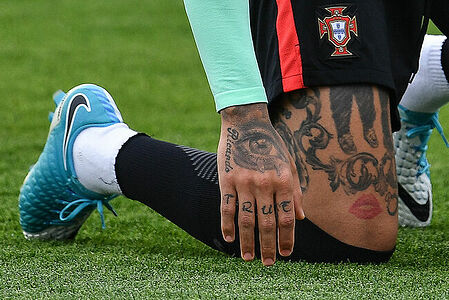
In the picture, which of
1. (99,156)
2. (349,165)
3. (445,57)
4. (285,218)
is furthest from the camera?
(445,57)

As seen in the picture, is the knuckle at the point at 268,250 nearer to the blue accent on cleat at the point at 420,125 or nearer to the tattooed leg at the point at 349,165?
the tattooed leg at the point at 349,165

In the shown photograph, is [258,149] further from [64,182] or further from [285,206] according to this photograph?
[64,182]

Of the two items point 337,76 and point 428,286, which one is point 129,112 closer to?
point 337,76

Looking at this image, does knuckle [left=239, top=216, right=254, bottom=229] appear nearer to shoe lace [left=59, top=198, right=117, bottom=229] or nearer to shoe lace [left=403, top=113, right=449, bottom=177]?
shoe lace [left=59, top=198, right=117, bottom=229]

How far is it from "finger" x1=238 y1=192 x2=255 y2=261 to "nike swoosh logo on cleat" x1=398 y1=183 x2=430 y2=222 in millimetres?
885

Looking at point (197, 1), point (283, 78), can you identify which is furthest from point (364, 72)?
point (197, 1)

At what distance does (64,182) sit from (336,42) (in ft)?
2.05

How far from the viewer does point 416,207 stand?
1.99 meters

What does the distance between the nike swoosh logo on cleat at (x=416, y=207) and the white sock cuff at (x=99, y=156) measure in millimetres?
678

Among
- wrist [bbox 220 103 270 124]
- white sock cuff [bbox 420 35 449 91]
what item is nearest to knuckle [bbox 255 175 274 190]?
wrist [bbox 220 103 270 124]

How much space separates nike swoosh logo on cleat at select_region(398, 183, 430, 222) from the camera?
199 centimetres

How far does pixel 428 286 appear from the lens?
1.31 m

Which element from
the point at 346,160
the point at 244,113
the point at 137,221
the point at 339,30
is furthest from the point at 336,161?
the point at 137,221

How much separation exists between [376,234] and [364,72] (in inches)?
11.7
